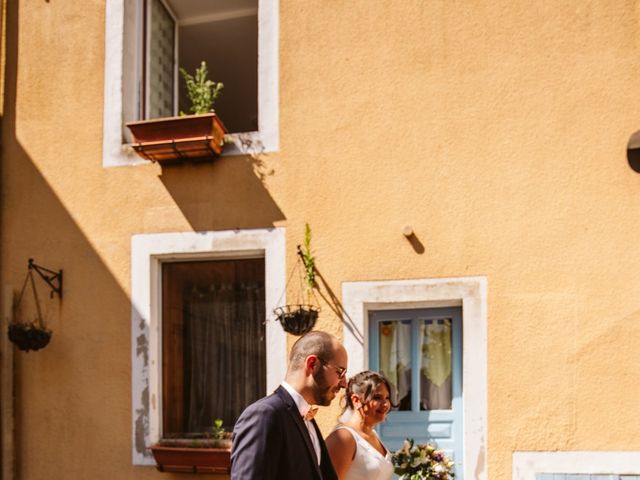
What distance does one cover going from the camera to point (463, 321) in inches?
215

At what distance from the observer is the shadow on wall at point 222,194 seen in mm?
5816

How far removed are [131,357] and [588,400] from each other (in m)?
3.44

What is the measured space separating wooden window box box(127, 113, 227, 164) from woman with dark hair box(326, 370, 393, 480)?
2376 mm

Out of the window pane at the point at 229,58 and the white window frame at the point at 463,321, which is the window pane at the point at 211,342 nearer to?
the white window frame at the point at 463,321

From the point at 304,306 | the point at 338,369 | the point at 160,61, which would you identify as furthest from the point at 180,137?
the point at 338,369

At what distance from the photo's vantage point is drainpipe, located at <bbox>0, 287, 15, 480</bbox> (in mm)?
6031

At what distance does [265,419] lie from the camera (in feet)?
9.02

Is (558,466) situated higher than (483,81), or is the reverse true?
(483,81)

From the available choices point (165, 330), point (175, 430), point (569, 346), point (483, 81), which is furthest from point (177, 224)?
point (569, 346)

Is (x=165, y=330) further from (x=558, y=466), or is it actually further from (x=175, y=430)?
(x=558, y=466)

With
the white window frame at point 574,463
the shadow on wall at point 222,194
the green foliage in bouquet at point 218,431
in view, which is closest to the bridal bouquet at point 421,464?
the white window frame at point 574,463

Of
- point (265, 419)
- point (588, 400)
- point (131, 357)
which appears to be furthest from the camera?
point (131, 357)

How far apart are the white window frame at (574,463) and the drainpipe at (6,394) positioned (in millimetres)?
3938

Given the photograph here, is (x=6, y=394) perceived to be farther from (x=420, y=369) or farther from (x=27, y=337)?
(x=420, y=369)
